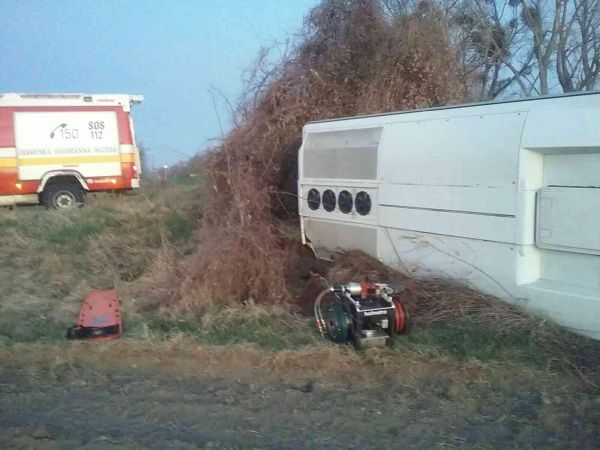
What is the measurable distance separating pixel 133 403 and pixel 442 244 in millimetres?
2933

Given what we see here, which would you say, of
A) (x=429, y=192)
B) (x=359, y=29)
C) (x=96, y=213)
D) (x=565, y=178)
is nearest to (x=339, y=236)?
(x=429, y=192)

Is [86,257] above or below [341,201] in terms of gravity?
below

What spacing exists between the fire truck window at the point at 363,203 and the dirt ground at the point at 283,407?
1922 mm

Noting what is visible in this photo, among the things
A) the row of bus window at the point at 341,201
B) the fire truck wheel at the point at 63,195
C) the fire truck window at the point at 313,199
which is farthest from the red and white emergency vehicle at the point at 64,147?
the row of bus window at the point at 341,201

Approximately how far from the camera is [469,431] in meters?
4.42

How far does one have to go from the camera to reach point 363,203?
23.7ft

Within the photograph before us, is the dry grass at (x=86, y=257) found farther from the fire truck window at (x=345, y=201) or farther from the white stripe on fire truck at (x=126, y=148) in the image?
the white stripe on fire truck at (x=126, y=148)

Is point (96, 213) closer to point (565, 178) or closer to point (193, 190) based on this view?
point (193, 190)

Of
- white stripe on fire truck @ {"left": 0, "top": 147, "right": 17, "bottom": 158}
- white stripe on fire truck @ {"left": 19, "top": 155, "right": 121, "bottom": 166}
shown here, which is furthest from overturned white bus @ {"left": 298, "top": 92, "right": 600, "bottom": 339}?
white stripe on fire truck @ {"left": 0, "top": 147, "right": 17, "bottom": 158}

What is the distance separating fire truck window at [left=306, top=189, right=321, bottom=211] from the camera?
8.02m

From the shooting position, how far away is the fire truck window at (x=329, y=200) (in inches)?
305

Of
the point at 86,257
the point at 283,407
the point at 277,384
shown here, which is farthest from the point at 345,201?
the point at 86,257

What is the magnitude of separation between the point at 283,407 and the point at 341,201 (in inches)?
122

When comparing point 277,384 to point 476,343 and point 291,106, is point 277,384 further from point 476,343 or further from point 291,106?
point 291,106
